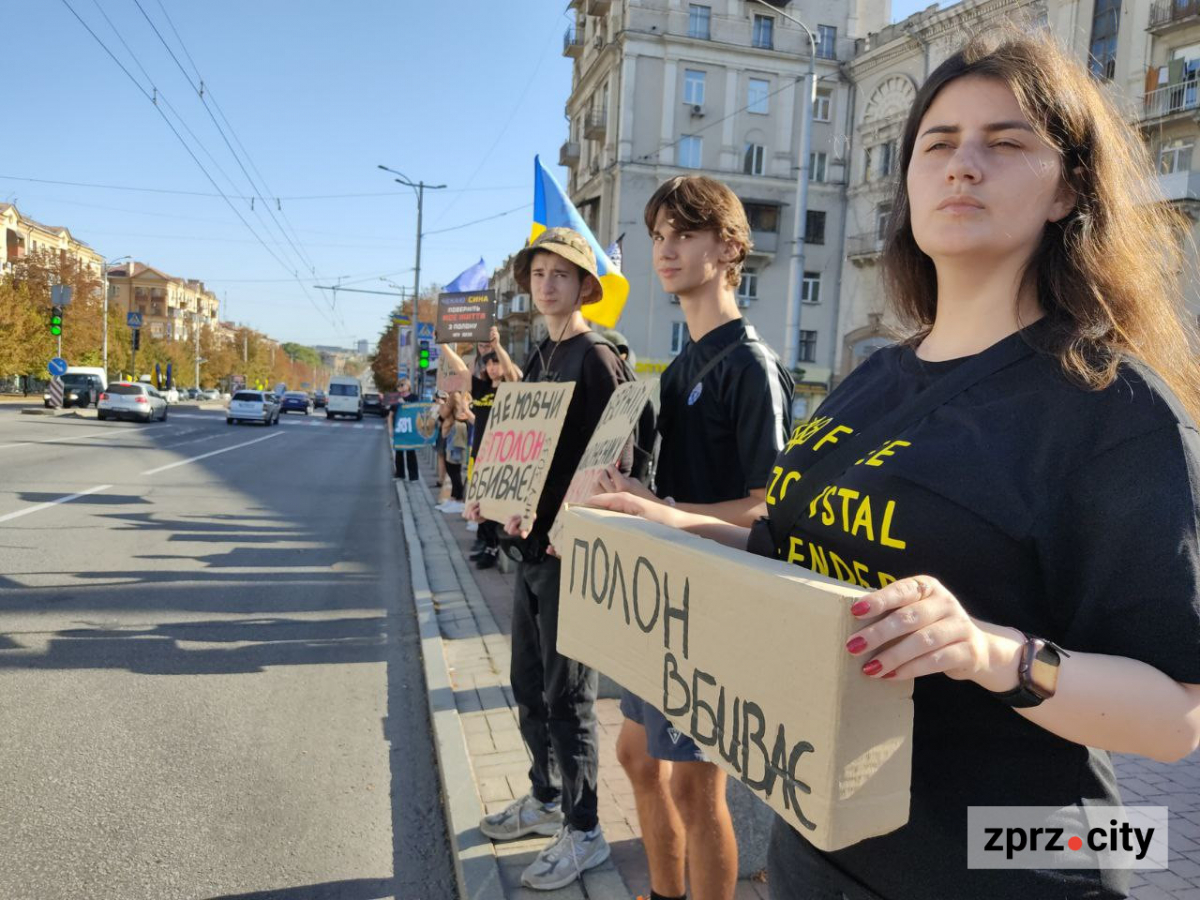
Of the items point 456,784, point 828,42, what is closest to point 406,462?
point 456,784

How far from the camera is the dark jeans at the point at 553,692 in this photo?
9.53ft

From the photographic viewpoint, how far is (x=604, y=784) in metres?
3.85

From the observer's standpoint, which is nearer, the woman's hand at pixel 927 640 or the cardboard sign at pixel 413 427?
the woman's hand at pixel 927 640

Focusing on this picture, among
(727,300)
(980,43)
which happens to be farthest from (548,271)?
(980,43)

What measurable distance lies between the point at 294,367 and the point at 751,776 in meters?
182

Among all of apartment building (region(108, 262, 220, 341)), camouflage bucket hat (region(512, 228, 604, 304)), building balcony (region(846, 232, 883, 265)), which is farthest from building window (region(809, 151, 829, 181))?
apartment building (region(108, 262, 220, 341))

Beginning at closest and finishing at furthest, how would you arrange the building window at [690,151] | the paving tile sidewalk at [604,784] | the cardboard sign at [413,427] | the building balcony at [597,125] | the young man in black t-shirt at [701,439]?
the young man in black t-shirt at [701,439] < the paving tile sidewalk at [604,784] < the cardboard sign at [413,427] < the building window at [690,151] < the building balcony at [597,125]

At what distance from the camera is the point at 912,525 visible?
4.07ft

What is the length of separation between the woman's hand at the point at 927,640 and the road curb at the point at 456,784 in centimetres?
232

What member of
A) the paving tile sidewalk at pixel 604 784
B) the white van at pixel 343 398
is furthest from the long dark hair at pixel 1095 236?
the white van at pixel 343 398

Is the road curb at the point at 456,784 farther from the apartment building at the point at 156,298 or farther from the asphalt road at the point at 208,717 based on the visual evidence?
the apartment building at the point at 156,298

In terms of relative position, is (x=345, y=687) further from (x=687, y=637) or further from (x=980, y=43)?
(x=980, y=43)

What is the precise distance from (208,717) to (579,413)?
2963 mm

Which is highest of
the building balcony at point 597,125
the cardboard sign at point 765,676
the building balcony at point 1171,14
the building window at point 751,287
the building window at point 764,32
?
the building window at point 764,32
